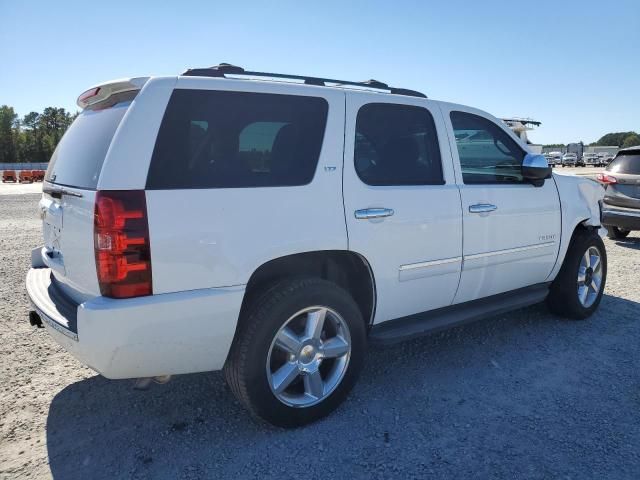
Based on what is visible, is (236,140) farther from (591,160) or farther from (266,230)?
(591,160)

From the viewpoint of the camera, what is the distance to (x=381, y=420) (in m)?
2.92

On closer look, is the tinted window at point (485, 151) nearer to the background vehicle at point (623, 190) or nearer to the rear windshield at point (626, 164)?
the background vehicle at point (623, 190)

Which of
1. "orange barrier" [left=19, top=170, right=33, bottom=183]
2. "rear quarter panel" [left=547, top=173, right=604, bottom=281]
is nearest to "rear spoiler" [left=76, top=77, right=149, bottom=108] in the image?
"rear quarter panel" [left=547, top=173, right=604, bottom=281]

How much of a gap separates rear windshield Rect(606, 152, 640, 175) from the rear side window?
743 cm

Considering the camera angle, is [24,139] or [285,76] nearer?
[285,76]

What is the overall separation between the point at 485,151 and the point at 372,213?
1470 millimetres

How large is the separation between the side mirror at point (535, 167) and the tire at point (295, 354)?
1949 millimetres

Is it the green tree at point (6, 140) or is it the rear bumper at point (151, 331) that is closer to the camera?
the rear bumper at point (151, 331)

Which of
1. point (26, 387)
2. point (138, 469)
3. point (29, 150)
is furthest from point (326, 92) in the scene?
point (29, 150)

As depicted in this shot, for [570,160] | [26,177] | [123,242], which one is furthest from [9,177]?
[570,160]

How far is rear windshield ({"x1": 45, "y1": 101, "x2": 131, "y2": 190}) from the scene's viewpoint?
247 cm

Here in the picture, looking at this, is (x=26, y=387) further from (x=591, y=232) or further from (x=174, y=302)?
(x=591, y=232)

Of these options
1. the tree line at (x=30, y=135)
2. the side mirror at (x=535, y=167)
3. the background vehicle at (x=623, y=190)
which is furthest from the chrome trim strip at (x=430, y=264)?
the tree line at (x=30, y=135)

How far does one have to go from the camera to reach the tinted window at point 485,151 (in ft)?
11.9
